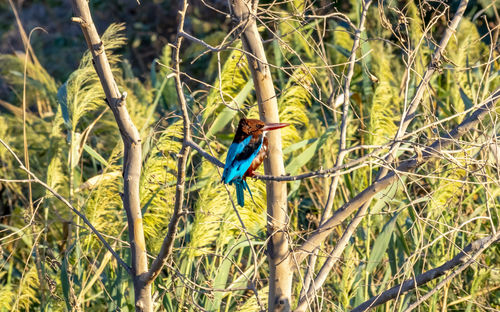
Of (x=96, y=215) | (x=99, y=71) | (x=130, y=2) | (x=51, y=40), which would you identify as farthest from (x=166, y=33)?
(x=99, y=71)

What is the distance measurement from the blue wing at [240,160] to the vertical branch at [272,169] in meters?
0.22

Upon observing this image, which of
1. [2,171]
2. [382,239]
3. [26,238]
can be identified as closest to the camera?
[382,239]

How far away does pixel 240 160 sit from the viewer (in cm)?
189

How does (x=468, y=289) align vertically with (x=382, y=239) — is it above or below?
below

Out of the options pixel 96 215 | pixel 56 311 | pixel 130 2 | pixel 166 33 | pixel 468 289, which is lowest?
pixel 468 289

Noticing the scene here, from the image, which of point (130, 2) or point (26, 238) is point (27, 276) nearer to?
point (26, 238)

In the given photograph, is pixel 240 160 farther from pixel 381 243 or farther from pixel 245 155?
pixel 381 243

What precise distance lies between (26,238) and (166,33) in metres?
3.55

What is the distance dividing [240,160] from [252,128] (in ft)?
0.35

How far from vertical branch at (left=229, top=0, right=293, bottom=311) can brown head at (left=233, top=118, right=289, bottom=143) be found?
0.02m

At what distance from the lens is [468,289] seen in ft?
8.50

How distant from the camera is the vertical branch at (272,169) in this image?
63.4 inches

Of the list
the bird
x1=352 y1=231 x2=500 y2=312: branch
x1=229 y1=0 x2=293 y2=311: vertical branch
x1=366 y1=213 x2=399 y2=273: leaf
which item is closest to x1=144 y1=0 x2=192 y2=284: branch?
x1=229 y1=0 x2=293 y2=311: vertical branch

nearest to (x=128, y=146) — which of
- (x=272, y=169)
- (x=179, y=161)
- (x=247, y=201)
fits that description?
(x=179, y=161)
